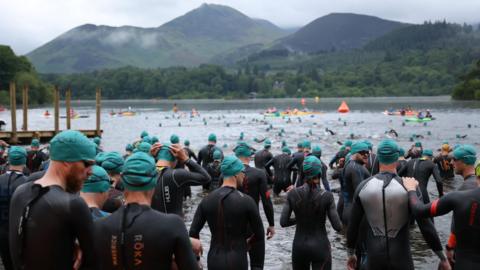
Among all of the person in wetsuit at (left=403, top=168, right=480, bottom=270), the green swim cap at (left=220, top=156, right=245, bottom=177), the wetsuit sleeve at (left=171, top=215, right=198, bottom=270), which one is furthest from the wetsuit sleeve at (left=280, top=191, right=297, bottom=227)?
the wetsuit sleeve at (left=171, top=215, right=198, bottom=270)

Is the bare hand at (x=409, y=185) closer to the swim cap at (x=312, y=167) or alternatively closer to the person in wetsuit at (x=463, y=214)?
the person in wetsuit at (x=463, y=214)

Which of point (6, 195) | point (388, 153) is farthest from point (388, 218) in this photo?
point (6, 195)

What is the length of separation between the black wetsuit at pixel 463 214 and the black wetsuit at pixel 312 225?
171 centimetres

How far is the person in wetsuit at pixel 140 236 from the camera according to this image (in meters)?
3.69

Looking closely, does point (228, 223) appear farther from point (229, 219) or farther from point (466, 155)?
point (466, 155)

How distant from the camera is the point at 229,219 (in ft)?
18.9

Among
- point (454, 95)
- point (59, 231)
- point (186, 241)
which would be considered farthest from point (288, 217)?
point (454, 95)

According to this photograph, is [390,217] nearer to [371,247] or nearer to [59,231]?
[371,247]

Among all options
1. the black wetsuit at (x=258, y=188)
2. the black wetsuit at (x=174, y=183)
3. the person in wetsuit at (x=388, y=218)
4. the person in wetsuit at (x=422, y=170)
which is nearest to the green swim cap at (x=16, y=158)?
the black wetsuit at (x=174, y=183)

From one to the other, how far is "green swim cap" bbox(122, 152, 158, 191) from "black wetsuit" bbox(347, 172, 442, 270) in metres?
2.36

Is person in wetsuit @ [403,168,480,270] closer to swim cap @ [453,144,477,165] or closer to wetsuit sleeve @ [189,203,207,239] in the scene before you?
swim cap @ [453,144,477,165]

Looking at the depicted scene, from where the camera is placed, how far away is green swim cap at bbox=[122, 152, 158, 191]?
3887 mm

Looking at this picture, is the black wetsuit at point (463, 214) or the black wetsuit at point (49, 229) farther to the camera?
the black wetsuit at point (463, 214)

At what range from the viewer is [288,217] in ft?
23.1
